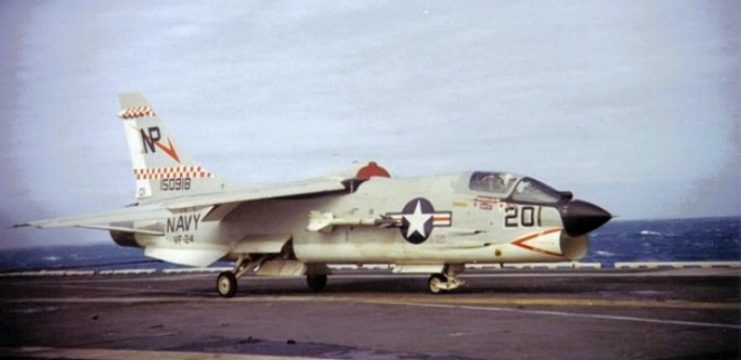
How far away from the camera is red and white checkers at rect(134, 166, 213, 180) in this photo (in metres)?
21.9

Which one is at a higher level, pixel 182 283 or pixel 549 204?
pixel 549 204

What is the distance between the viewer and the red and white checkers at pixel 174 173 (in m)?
21.9

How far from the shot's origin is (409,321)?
42.1 feet

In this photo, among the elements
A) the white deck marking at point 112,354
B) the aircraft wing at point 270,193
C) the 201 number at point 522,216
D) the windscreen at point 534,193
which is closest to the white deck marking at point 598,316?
the 201 number at point 522,216

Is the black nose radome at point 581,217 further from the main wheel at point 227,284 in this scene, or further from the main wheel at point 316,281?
the main wheel at point 227,284

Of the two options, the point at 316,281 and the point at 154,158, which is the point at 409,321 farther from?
the point at 154,158

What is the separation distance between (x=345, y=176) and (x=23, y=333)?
785 cm

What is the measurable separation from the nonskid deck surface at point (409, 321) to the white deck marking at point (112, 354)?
24mm

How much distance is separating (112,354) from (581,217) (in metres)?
8.25

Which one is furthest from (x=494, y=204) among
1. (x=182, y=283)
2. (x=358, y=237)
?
(x=182, y=283)

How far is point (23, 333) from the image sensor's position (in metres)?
13.4

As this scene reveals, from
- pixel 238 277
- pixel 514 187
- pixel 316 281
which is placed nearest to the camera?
pixel 514 187

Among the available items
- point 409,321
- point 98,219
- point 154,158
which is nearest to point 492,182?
point 409,321

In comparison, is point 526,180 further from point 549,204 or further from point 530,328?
point 530,328
